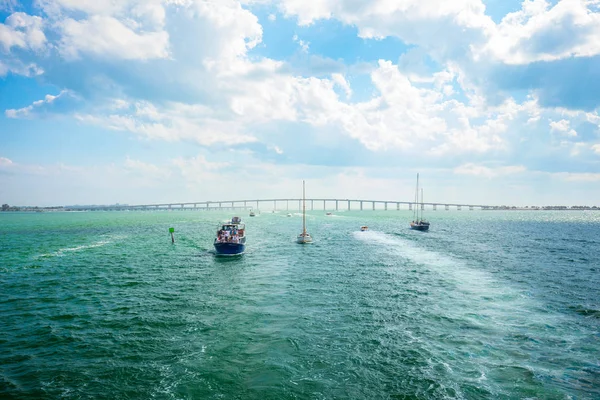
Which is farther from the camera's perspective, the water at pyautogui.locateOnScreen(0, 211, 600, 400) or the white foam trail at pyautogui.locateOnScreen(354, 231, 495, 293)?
the white foam trail at pyautogui.locateOnScreen(354, 231, 495, 293)

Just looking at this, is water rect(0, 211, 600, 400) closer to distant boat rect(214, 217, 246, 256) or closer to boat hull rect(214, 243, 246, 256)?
boat hull rect(214, 243, 246, 256)

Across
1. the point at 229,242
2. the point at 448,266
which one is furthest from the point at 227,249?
the point at 448,266

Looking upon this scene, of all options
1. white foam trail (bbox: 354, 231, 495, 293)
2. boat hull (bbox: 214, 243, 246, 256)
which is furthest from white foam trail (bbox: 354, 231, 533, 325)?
boat hull (bbox: 214, 243, 246, 256)

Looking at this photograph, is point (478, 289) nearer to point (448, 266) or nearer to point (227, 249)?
point (448, 266)

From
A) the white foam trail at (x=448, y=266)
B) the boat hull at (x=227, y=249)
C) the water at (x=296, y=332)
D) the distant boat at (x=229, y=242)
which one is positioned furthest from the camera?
the distant boat at (x=229, y=242)

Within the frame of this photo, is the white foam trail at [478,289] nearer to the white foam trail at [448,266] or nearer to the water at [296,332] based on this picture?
the white foam trail at [448,266]

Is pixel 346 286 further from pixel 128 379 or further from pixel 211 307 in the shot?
pixel 128 379

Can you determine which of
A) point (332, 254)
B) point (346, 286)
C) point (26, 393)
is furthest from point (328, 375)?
point (332, 254)

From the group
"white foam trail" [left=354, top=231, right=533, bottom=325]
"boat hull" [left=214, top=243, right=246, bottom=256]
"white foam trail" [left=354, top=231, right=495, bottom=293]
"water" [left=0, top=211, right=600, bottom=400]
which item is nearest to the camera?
"water" [left=0, top=211, right=600, bottom=400]

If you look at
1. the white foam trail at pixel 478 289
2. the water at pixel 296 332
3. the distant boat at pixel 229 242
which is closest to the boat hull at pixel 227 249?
the distant boat at pixel 229 242
